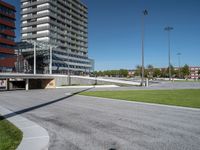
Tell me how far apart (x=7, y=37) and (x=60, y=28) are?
37815 mm

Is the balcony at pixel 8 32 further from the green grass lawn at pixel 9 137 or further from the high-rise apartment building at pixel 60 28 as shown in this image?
the green grass lawn at pixel 9 137

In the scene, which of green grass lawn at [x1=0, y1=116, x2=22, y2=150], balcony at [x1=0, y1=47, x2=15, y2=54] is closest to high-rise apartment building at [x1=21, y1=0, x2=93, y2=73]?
balcony at [x1=0, y1=47, x2=15, y2=54]

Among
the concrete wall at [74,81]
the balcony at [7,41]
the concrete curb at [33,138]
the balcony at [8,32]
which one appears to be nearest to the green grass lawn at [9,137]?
the concrete curb at [33,138]

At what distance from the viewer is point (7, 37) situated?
66.2 meters

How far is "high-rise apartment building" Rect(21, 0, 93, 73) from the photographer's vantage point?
92125mm

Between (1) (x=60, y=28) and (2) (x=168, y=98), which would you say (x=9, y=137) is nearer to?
(2) (x=168, y=98)

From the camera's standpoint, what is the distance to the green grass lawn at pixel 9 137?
5.66 metres

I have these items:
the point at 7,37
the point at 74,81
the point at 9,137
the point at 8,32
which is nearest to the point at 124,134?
the point at 9,137

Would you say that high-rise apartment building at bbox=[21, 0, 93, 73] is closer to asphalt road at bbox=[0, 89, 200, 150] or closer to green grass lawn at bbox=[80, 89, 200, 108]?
green grass lawn at bbox=[80, 89, 200, 108]

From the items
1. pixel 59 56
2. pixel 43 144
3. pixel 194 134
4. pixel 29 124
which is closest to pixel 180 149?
pixel 194 134

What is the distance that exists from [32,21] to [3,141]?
326 feet

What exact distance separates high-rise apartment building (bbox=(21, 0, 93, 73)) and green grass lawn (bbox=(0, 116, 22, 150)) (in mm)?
78522

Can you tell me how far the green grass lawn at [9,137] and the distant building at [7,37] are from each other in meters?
61.2

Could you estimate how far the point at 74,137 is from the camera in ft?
22.0
